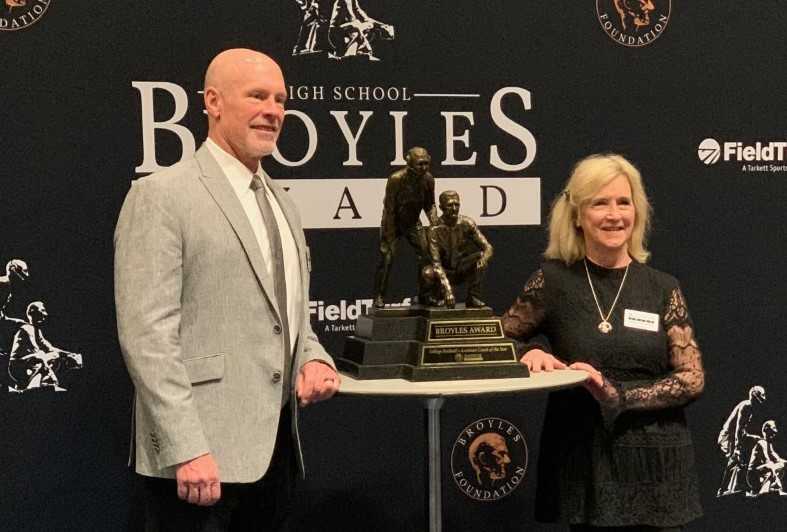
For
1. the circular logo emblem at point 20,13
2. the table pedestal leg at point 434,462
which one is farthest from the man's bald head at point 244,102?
the circular logo emblem at point 20,13

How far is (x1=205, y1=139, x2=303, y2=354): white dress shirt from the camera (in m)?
→ 1.96

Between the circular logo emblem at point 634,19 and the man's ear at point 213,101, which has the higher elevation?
the circular logo emblem at point 634,19

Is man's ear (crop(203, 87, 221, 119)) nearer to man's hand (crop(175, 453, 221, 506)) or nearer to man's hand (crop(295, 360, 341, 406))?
man's hand (crop(295, 360, 341, 406))

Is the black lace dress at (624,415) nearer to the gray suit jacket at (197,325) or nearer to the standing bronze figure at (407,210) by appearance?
the standing bronze figure at (407,210)

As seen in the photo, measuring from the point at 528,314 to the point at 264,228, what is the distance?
0.86m

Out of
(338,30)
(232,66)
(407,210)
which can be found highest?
(338,30)

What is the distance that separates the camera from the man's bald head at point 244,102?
193 centimetres

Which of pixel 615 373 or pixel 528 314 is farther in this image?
pixel 528 314

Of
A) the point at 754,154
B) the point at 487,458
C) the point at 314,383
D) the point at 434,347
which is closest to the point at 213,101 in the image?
the point at 314,383

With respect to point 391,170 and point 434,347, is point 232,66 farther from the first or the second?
point 391,170

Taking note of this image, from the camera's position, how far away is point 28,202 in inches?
107

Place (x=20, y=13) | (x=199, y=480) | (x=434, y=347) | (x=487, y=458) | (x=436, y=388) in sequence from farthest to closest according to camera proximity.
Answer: (x=487, y=458)
(x=20, y=13)
(x=434, y=347)
(x=436, y=388)
(x=199, y=480)

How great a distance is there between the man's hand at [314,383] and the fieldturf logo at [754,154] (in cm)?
182

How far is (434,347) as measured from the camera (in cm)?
219
